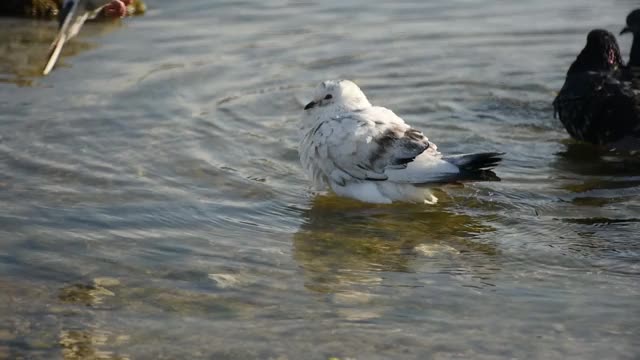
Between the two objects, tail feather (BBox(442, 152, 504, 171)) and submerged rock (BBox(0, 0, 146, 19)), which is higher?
submerged rock (BBox(0, 0, 146, 19))

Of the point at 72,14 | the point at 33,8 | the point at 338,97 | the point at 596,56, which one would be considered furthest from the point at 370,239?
the point at 33,8

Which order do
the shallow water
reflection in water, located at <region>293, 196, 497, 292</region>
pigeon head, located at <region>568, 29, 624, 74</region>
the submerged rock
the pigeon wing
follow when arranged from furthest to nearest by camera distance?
1. the submerged rock
2. pigeon head, located at <region>568, 29, 624, 74</region>
3. the pigeon wing
4. reflection in water, located at <region>293, 196, 497, 292</region>
5. the shallow water

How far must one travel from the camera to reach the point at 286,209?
24.4ft

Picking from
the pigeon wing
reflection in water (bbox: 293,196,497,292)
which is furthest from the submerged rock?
reflection in water (bbox: 293,196,497,292)

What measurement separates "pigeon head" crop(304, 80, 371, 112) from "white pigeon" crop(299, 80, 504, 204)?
15cm

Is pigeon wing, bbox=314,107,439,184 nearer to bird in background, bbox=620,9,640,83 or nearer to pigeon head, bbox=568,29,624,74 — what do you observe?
pigeon head, bbox=568,29,624,74

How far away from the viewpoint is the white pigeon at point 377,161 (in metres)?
7.29

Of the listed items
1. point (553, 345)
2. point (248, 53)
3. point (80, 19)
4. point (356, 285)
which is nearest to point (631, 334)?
point (553, 345)

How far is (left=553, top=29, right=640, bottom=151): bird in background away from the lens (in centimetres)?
884

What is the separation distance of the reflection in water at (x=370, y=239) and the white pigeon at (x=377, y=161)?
130mm

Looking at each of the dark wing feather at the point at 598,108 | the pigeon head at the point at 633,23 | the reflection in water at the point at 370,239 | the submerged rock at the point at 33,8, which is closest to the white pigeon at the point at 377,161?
the reflection in water at the point at 370,239

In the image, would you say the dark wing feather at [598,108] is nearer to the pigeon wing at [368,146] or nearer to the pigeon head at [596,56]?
the pigeon head at [596,56]

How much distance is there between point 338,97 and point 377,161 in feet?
2.21

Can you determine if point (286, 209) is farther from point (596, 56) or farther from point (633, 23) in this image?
point (633, 23)
